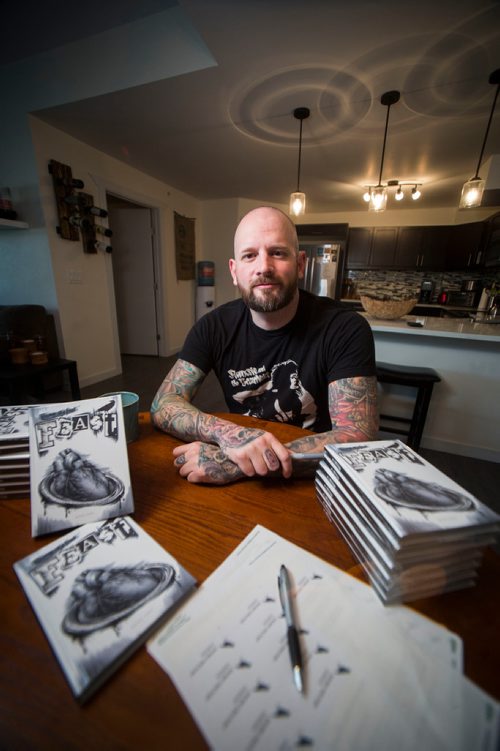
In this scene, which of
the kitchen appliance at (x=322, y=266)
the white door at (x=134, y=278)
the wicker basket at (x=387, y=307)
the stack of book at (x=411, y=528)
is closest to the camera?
the stack of book at (x=411, y=528)

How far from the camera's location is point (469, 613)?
36 cm

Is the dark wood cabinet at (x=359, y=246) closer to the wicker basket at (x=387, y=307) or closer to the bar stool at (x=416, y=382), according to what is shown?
the wicker basket at (x=387, y=307)

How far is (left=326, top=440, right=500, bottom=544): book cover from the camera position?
36 centimetres

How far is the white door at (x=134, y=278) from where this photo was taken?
12.6 feet

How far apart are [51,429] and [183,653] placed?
0.43m

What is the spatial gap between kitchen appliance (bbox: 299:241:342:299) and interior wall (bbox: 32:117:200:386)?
7.44 ft

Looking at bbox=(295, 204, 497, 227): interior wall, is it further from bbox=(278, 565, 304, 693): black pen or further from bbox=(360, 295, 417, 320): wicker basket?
bbox=(278, 565, 304, 693): black pen

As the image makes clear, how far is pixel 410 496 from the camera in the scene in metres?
0.42

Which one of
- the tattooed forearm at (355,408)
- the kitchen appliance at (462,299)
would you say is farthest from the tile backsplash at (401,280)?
the tattooed forearm at (355,408)

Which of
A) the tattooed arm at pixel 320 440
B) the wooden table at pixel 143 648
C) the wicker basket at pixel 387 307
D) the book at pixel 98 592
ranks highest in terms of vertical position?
the wicker basket at pixel 387 307

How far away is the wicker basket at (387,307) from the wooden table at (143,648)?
6.09ft

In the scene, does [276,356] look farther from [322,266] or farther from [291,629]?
[322,266]

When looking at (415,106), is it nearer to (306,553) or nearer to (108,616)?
(306,553)

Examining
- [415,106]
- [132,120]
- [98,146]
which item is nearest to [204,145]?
[132,120]
